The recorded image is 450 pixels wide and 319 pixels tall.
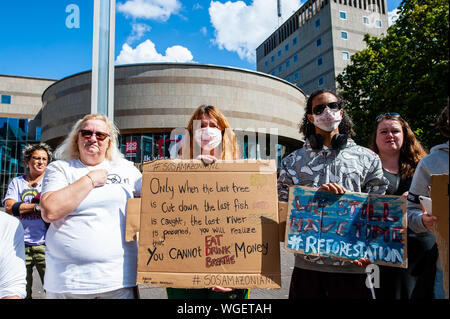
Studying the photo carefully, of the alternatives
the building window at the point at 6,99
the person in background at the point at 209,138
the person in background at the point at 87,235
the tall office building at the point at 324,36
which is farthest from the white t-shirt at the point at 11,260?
the tall office building at the point at 324,36

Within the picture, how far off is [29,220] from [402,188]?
3884 mm

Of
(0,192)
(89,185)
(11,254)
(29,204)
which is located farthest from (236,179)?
(0,192)

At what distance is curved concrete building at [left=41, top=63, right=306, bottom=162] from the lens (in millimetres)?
28375

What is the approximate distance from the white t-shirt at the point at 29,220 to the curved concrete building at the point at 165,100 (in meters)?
23.6

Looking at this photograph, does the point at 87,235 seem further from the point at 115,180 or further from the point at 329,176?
the point at 329,176

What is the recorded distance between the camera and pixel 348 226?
6.33ft

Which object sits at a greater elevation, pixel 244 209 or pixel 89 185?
pixel 89 185

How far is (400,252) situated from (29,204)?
11.8 feet

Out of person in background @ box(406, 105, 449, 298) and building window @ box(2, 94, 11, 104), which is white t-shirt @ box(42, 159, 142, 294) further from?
building window @ box(2, 94, 11, 104)

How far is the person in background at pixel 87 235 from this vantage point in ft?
6.23

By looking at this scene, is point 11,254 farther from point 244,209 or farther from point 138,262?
point 244,209

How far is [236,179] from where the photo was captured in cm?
201

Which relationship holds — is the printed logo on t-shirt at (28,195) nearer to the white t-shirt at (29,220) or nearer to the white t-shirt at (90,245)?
the white t-shirt at (29,220)
